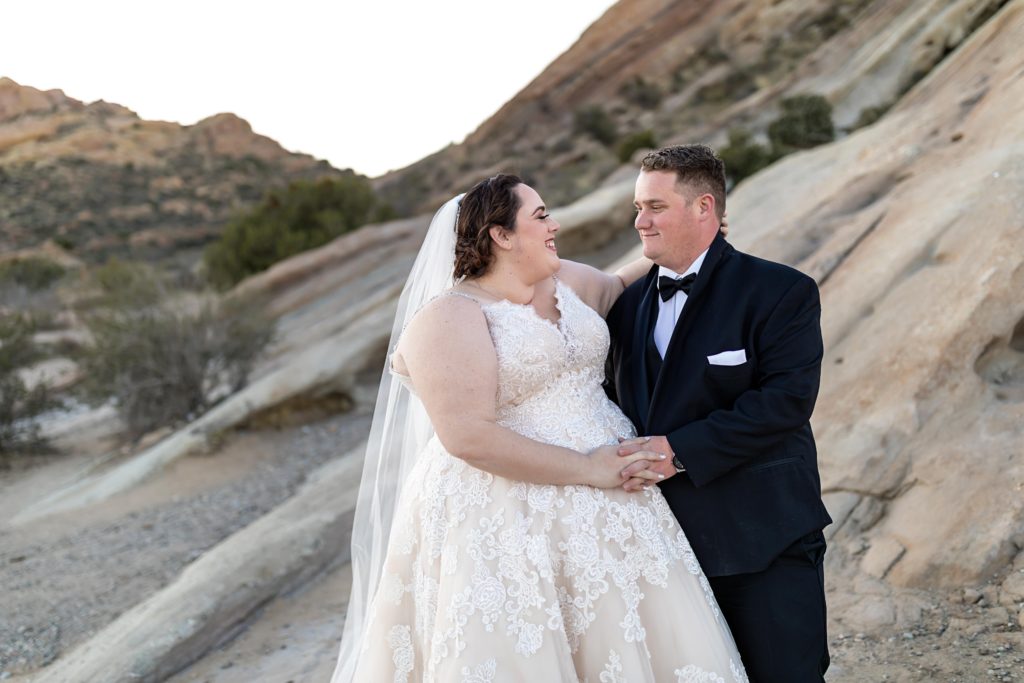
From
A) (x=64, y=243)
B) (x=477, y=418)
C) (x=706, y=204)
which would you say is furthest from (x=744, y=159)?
(x=64, y=243)

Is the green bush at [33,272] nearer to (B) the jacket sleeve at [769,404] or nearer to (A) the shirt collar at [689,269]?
(A) the shirt collar at [689,269]

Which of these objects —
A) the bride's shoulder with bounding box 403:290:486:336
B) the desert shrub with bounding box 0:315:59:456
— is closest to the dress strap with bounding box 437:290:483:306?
the bride's shoulder with bounding box 403:290:486:336

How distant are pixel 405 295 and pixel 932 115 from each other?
183 inches

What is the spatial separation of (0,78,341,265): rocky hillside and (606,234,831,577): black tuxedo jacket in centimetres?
3135

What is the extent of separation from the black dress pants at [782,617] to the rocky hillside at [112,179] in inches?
1249

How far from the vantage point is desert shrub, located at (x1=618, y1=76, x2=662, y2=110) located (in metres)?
27.8

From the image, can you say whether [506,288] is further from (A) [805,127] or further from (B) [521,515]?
(A) [805,127]

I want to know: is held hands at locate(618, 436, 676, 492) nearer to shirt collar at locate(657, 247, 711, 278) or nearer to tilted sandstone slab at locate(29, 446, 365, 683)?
shirt collar at locate(657, 247, 711, 278)

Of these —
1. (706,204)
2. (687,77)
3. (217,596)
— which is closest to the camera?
(706,204)

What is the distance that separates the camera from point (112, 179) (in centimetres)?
3947

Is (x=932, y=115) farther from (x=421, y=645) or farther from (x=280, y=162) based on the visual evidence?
(x=280, y=162)

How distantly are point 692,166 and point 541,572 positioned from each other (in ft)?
4.57

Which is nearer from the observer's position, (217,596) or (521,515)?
(521,515)

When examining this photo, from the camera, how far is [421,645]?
9.46 feet
